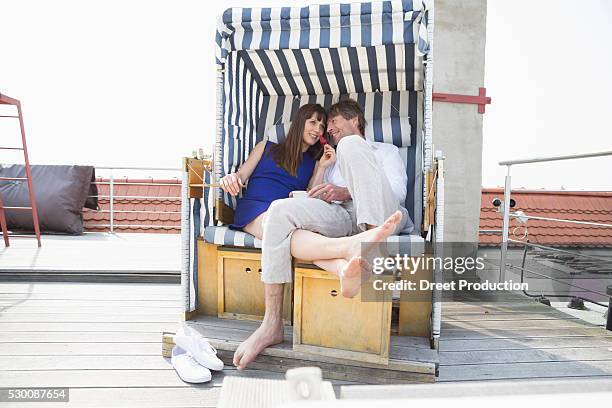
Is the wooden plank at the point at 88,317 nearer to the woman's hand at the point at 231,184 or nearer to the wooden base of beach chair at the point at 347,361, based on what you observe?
the wooden base of beach chair at the point at 347,361

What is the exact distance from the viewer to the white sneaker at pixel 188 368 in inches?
68.9

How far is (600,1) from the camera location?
3844 millimetres

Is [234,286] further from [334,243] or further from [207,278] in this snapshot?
[334,243]

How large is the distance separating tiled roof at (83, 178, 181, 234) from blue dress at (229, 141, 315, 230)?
Result: 3.41m

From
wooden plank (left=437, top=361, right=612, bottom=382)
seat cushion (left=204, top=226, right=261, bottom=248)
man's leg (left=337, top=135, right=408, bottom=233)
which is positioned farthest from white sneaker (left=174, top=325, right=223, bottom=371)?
wooden plank (left=437, top=361, right=612, bottom=382)

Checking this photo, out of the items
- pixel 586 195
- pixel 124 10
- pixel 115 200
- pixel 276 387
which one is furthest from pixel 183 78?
pixel 586 195

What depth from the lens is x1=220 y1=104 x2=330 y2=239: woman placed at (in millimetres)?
2529

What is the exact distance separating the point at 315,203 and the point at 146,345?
1.15m

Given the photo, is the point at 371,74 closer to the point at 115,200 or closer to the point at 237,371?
the point at 237,371

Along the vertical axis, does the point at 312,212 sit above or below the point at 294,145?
below

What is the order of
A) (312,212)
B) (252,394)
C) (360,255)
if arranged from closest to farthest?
(252,394)
(360,255)
(312,212)

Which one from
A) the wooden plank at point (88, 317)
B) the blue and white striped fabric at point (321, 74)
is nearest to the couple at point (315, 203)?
the blue and white striped fabric at point (321, 74)

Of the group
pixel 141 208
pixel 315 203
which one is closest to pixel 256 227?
pixel 315 203

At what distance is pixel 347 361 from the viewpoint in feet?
6.08
